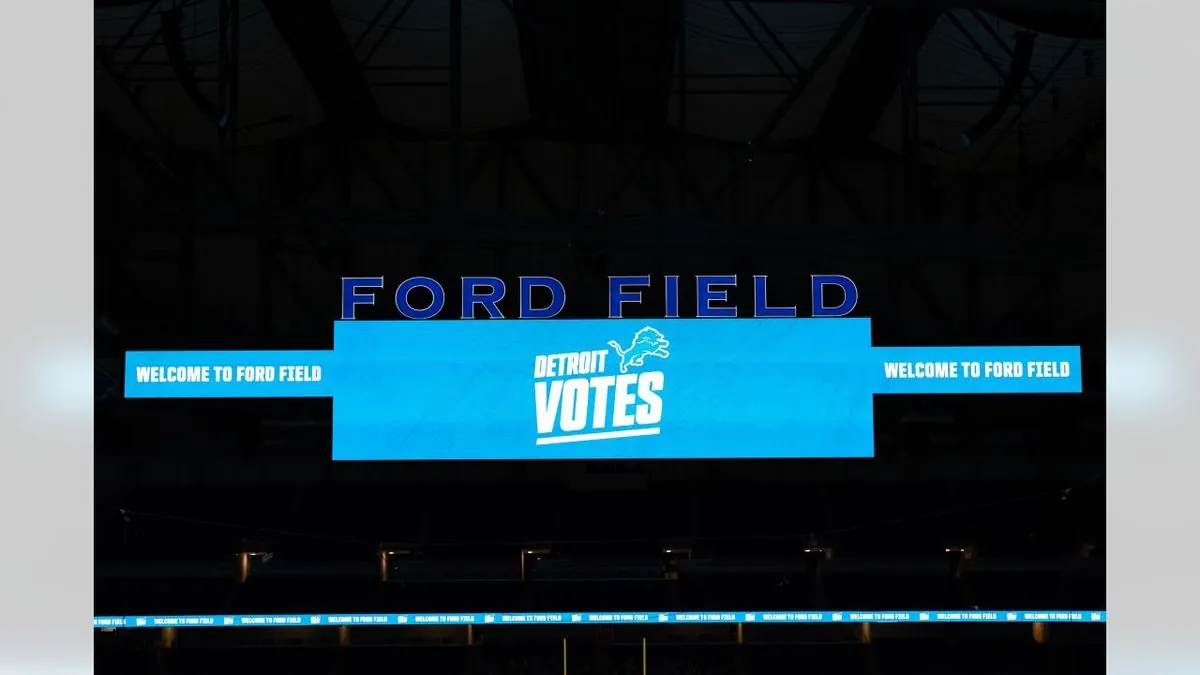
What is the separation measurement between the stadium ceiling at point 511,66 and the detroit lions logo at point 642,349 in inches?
30.4

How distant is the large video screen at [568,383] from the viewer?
4.79 metres

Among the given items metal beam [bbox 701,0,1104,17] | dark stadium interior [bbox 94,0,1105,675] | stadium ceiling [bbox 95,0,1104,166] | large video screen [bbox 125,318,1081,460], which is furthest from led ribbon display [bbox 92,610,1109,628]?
metal beam [bbox 701,0,1104,17]

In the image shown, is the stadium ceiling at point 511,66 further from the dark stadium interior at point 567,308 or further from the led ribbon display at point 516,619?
the led ribbon display at point 516,619

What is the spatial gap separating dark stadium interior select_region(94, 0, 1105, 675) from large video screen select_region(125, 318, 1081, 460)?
2.8 inches

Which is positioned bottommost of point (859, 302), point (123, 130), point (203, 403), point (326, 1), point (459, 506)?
point (459, 506)

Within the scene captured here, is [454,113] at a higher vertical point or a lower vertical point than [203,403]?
higher

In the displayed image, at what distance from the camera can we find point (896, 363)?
15.8 feet

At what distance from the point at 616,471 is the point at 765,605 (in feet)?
2.48

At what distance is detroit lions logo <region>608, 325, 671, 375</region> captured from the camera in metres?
4.78

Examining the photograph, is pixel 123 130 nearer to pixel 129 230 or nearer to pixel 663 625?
pixel 129 230

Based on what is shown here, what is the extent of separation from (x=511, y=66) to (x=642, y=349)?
1.18 m

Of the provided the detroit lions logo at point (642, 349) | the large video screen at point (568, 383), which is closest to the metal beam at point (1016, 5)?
the large video screen at point (568, 383)

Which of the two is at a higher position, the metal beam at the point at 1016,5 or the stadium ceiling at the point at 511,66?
the metal beam at the point at 1016,5

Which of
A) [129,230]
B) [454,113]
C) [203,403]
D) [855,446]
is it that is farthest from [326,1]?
[855,446]
